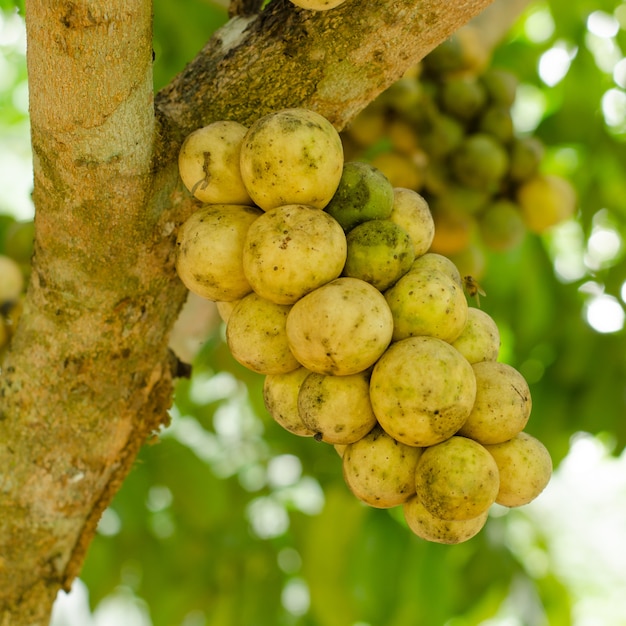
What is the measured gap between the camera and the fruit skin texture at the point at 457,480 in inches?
42.6

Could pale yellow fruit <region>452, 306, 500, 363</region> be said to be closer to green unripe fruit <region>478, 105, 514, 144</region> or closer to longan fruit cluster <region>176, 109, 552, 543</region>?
longan fruit cluster <region>176, 109, 552, 543</region>

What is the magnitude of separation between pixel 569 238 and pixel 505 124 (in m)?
2.20

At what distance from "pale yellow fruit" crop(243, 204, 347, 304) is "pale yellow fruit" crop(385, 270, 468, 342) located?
114 mm

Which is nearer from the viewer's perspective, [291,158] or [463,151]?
[291,158]

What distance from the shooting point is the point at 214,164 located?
1.28 m

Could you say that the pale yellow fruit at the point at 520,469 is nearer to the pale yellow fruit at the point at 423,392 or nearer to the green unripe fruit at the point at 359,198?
the pale yellow fruit at the point at 423,392

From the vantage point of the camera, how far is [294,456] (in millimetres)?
3100

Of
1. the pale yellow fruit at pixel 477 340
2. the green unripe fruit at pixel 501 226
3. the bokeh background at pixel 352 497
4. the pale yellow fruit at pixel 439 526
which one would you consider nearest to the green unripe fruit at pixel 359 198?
the pale yellow fruit at pixel 477 340

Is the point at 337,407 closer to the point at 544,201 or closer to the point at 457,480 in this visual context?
the point at 457,480

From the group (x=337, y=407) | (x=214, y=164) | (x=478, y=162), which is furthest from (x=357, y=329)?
(x=478, y=162)

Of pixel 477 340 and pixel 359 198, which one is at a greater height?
pixel 359 198

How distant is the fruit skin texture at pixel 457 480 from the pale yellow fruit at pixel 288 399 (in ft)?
0.75

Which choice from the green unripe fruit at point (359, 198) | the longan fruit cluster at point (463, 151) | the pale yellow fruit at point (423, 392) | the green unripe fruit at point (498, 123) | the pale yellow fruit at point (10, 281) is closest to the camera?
the pale yellow fruit at point (423, 392)

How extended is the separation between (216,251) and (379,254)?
267 mm
